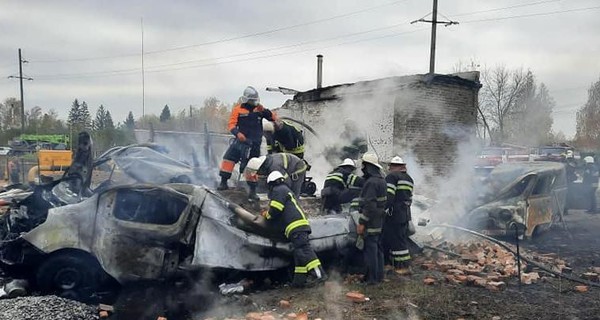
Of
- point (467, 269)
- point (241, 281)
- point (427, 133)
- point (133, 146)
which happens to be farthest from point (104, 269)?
point (427, 133)

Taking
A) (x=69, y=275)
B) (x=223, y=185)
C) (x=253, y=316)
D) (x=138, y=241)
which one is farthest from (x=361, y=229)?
(x=69, y=275)

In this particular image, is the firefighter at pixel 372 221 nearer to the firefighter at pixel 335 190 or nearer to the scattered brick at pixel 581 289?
the firefighter at pixel 335 190

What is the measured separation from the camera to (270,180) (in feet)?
20.2

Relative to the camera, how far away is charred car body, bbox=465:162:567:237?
9484 millimetres

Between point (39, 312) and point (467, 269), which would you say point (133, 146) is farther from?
point (467, 269)

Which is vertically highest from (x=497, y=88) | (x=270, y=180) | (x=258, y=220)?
(x=497, y=88)

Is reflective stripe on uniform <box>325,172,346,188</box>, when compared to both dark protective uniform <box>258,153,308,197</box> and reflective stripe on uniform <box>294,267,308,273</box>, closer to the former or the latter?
dark protective uniform <box>258,153,308,197</box>

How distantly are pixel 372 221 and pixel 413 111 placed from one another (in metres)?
8.06

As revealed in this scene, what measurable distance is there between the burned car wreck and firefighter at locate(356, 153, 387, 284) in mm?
1070

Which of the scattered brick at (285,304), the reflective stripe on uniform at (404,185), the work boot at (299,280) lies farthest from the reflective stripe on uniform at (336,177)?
the scattered brick at (285,304)

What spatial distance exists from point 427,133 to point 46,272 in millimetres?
11082

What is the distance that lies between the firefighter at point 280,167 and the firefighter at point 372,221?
3.57 feet

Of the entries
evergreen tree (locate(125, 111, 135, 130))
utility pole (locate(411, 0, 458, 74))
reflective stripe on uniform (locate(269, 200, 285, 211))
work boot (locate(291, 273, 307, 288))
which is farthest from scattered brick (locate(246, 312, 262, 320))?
evergreen tree (locate(125, 111, 135, 130))

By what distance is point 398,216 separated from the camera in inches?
274
